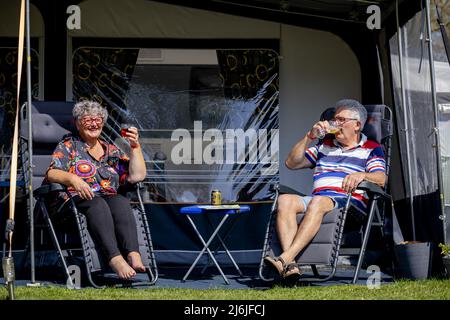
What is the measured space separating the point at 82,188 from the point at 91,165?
37 centimetres

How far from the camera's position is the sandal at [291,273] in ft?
16.3

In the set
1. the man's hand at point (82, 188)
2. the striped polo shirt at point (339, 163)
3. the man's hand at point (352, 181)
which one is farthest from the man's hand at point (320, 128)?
the man's hand at point (82, 188)

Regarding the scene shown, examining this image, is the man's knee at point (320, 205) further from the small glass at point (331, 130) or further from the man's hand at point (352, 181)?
the small glass at point (331, 130)

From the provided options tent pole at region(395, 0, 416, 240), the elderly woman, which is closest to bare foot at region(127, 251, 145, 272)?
the elderly woman

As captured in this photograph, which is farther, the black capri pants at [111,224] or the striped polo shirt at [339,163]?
the striped polo shirt at [339,163]

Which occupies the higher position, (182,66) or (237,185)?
(182,66)

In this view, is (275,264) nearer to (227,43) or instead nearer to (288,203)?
(288,203)

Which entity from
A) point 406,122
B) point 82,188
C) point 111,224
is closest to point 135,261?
point 111,224

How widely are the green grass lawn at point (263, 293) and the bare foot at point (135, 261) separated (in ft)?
0.42

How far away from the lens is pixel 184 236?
662 cm

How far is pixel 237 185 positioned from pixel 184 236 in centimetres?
65

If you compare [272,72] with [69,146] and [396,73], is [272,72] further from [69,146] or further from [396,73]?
[69,146]
